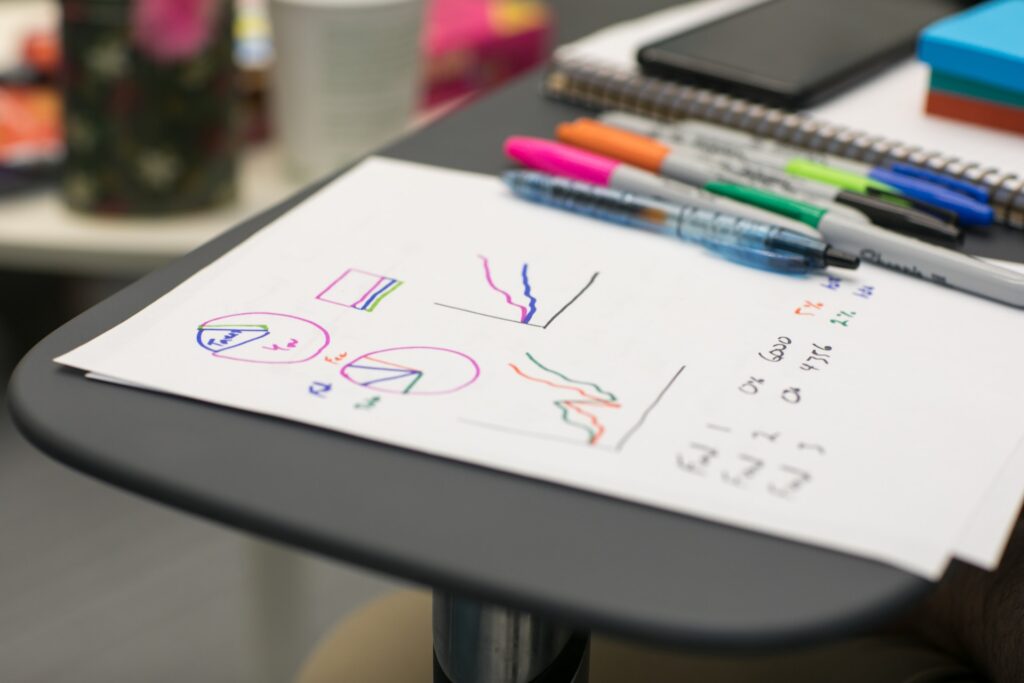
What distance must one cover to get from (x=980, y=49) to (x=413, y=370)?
350mm

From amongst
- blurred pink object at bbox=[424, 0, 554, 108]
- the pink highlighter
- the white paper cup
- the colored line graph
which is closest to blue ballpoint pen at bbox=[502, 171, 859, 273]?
the pink highlighter

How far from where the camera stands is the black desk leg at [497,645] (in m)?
0.40

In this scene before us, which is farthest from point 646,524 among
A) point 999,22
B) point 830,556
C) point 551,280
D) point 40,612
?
point 40,612

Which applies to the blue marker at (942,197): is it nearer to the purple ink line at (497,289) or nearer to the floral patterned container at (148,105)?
the purple ink line at (497,289)

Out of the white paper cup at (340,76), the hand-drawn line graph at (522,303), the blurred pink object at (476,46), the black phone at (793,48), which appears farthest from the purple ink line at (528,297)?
the blurred pink object at (476,46)

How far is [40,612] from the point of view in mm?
1088

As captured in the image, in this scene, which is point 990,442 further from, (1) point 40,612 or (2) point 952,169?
(1) point 40,612

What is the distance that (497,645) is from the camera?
41 centimetres

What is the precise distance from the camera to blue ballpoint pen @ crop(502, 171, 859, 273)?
45cm

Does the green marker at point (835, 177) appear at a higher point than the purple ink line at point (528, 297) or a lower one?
higher

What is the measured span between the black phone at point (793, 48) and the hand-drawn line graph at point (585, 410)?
26cm

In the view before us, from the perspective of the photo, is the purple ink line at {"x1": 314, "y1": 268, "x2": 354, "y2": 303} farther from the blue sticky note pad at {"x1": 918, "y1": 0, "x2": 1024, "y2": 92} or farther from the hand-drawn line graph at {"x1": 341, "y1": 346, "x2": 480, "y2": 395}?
the blue sticky note pad at {"x1": 918, "y1": 0, "x2": 1024, "y2": 92}

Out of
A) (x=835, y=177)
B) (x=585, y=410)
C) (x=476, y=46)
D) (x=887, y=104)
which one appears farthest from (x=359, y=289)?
(x=476, y=46)

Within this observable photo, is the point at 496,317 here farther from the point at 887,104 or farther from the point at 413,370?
the point at 887,104
